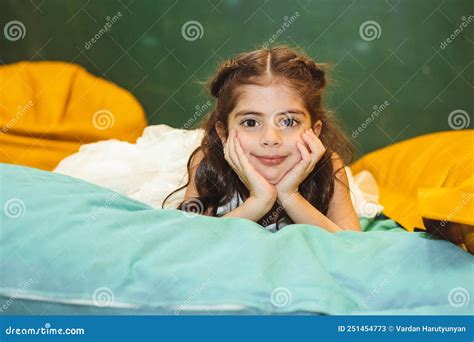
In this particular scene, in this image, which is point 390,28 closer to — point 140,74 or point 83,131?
point 140,74

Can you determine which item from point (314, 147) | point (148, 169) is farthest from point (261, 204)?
point (148, 169)

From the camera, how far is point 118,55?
62.0 inches

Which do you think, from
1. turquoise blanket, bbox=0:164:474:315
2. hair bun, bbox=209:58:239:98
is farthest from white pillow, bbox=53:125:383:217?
turquoise blanket, bbox=0:164:474:315

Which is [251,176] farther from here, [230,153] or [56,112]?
[56,112]

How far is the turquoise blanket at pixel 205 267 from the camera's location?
0.67 m

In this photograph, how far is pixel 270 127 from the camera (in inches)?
38.4

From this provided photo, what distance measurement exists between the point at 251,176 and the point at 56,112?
73 cm

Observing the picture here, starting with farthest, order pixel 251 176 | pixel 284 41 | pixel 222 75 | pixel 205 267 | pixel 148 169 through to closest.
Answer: pixel 284 41 < pixel 148 169 < pixel 222 75 < pixel 251 176 < pixel 205 267

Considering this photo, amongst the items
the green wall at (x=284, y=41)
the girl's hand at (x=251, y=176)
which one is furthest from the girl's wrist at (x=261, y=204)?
the green wall at (x=284, y=41)

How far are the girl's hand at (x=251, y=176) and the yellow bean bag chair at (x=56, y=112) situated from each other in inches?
24.4

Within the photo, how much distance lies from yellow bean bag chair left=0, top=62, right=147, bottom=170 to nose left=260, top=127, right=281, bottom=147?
65cm

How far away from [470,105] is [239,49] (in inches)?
22.3

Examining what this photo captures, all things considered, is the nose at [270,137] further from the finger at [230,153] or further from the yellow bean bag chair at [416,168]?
the yellow bean bag chair at [416,168]
